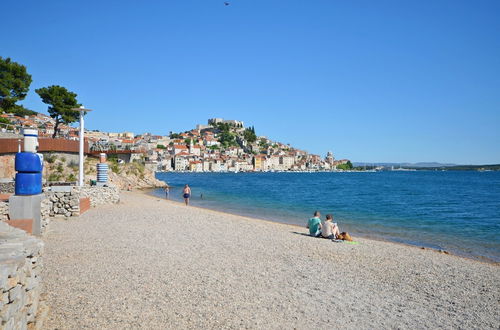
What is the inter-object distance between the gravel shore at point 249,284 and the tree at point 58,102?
28.0 metres

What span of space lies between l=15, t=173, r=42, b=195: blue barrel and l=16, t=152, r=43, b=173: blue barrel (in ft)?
0.44

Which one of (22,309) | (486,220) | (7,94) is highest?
(7,94)

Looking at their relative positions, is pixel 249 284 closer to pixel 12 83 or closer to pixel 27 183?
pixel 27 183

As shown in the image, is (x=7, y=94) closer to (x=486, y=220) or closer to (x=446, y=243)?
(x=446, y=243)

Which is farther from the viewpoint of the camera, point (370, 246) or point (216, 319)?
point (370, 246)

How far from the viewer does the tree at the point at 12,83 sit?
30328 mm

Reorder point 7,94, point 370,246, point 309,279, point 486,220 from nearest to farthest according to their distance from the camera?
point 309,279 → point 370,246 → point 486,220 → point 7,94

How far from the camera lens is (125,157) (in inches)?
1868

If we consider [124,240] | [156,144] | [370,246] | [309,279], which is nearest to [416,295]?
[309,279]

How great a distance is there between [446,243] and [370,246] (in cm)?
549

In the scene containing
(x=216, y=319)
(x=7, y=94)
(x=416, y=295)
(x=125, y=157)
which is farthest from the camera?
(x=125, y=157)

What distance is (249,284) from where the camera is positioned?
7.22m

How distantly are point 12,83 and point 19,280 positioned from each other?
3323 centimetres

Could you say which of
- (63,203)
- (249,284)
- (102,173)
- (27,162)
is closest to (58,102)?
(102,173)
